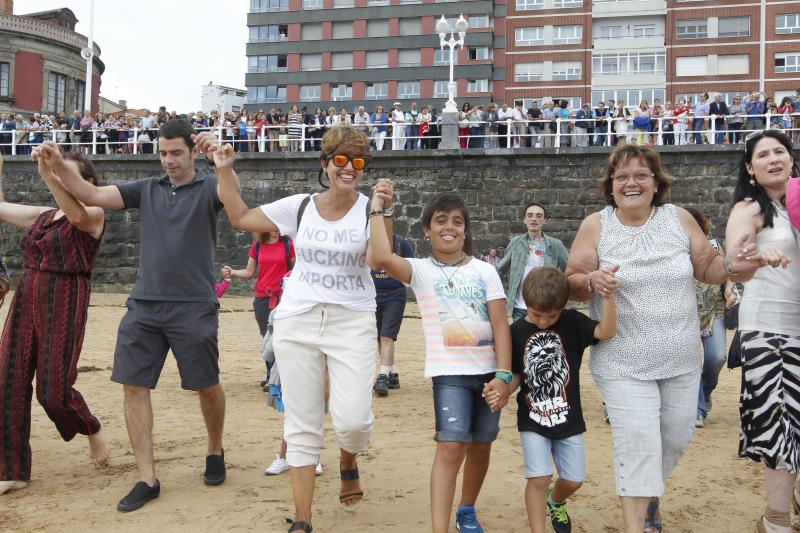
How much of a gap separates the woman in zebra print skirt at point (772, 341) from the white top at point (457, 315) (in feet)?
3.96

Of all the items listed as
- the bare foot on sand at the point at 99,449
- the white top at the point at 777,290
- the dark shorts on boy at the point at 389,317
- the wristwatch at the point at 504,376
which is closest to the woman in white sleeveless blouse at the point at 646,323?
the white top at the point at 777,290

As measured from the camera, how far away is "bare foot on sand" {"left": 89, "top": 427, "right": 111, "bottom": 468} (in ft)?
16.1

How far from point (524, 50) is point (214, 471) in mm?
50571

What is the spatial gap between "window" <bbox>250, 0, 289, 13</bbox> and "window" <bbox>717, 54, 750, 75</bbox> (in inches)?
1244

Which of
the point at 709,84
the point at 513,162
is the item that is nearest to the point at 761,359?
the point at 513,162

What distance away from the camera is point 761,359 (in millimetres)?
3600

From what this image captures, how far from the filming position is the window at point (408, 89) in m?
56.9

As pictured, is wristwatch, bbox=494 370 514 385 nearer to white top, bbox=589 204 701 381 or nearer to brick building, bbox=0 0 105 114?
white top, bbox=589 204 701 381

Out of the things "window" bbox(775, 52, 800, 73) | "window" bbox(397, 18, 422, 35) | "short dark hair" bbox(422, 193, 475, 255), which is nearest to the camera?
"short dark hair" bbox(422, 193, 475, 255)

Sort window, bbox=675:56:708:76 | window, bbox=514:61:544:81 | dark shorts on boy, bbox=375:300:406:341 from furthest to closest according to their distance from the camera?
1. window, bbox=514:61:544:81
2. window, bbox=675:56:708:76
3. dark shorts on boy, bbox=375:300:406:341

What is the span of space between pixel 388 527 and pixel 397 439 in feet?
6.12

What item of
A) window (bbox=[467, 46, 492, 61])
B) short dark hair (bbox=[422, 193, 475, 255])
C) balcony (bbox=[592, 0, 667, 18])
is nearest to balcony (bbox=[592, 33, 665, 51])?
balcony (bbox=[592, 0, 667, 18])

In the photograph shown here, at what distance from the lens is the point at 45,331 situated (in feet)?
15.0

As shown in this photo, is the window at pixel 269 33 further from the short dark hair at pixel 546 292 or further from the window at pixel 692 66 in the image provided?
the short dark hair at pixel 546 292
